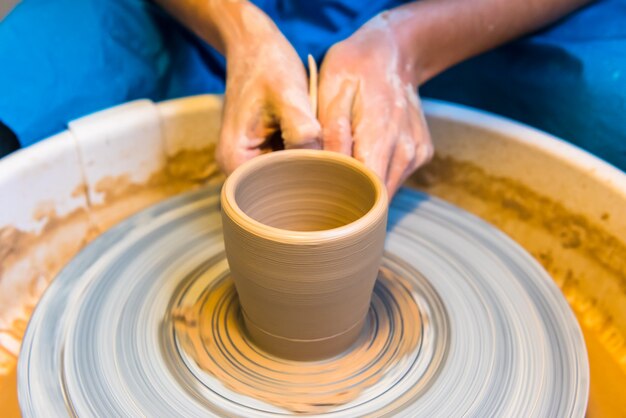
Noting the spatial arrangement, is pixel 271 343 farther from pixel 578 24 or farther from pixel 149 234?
pixel 578 24

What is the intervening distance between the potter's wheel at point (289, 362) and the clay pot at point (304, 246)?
0.22ft

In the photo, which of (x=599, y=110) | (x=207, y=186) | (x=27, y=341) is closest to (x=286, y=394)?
(x=27, y=341)

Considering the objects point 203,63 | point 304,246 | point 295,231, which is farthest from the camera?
point 203,63

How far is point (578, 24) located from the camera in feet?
4.13

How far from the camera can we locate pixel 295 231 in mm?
805

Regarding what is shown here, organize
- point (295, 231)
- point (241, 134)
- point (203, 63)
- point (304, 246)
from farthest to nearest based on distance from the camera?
point (203, 63)
point (241, 134)
point (295, 231)
point (304, 246)

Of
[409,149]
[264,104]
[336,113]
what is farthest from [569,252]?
[264,104]

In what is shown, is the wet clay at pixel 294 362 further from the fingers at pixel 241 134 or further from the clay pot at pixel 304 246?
the fingers at pixel 241 134

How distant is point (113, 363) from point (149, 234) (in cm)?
31

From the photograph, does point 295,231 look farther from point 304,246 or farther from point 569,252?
point 569,252

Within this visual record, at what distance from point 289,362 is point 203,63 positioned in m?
0.81

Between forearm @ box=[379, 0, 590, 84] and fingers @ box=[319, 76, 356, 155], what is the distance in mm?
192

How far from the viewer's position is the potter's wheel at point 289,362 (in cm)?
82

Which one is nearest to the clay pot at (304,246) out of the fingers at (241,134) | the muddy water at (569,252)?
the fingers at (241,134)
